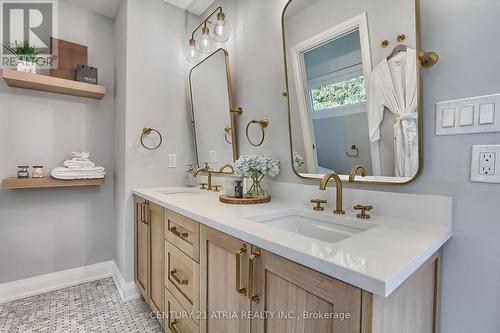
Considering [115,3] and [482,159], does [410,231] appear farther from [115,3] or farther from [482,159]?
[115,3]

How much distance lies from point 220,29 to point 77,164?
1587mm

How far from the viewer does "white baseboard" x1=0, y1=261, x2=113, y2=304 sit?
1.94 meters

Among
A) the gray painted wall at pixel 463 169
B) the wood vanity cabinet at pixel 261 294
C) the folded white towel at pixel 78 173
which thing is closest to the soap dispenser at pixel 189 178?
the folded white towel at pixel 78 173

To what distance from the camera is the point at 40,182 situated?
1894mm

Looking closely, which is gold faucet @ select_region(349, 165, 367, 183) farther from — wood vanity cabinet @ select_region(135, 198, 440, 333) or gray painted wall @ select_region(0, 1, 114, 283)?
gray painted wall @ select_region(0, 1, 114, 283)

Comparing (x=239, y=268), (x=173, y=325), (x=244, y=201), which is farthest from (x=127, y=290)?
(x=239, y=268)

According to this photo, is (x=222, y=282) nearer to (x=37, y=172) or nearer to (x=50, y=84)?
(x=37, y=172)

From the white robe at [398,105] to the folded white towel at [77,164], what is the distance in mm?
2173

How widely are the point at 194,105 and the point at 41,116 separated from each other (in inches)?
49.5

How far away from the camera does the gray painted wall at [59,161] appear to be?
1.96 m

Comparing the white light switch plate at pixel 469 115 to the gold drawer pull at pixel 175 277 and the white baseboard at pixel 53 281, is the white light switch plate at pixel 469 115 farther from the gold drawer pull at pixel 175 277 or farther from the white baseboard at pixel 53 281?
the white baseboard at pixel 53 281

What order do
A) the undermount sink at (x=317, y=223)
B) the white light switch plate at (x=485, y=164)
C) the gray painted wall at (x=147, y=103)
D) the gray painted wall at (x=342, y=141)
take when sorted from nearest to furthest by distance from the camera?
the white light switch plate at (x=485, y=164) < the undermount sink at (x=317, y=223) < the gray painted wall at (x=342, y=141) < the gray painted wall at (x=147, y=103)

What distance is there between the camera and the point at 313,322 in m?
0.65

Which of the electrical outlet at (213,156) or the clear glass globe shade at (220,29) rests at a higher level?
the clear glass globe shade at (220,29)
